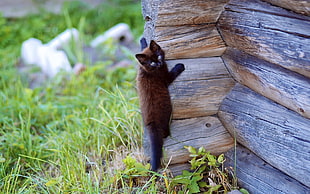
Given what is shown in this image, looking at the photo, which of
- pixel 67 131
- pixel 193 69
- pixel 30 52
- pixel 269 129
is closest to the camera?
pixel 269 129

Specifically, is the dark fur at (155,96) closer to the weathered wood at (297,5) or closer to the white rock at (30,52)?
the weathered wood at (297,5)

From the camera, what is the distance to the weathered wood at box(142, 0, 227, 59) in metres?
2.70

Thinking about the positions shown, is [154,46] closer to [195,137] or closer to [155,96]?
[155,96]

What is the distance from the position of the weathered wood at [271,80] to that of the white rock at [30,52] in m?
4.45

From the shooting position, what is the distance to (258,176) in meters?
2.83

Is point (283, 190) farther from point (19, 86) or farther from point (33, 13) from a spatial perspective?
point (33, 13)

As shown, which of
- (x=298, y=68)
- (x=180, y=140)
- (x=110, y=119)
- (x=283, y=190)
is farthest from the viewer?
(x=110, y=119)

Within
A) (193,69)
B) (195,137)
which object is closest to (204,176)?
(195,137)

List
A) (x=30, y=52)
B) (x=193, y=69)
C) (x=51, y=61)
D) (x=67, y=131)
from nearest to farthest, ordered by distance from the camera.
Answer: (x=193, y=69) → (x=67, y=131) → (x=51, y=61) → (x=30, y=52)

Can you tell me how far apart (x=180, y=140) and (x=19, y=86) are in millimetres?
2971

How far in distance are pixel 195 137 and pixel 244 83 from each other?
0.59 m

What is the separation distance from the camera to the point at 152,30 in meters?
2.83

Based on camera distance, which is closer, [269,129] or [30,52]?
[269,129]

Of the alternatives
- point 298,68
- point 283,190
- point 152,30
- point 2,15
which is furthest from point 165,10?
point 2,15
